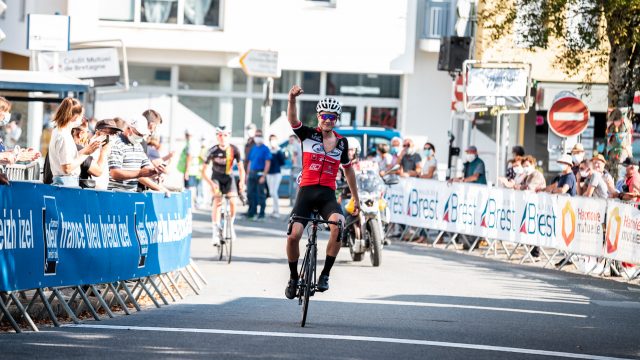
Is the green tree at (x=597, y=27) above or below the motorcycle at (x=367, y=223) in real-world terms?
above

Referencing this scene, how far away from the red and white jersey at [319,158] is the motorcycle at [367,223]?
7.18 m

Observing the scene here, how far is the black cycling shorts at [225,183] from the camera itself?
2191 centimetres

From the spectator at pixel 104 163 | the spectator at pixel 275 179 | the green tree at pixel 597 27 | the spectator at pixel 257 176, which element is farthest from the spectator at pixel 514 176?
the spectator at pixel 104 163

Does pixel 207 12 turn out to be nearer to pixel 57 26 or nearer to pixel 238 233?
pixel 238 233

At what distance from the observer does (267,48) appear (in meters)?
45.0

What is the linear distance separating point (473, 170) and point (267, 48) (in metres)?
17.6

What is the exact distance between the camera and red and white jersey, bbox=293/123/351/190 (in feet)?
46.5

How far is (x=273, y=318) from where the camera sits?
14.0 meters

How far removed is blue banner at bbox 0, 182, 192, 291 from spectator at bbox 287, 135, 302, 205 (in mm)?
21342

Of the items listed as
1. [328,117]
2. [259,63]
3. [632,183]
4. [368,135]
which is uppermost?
[259,63]

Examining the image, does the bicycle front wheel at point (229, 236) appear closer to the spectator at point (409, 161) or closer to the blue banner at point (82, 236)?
the blue banner at point (82, 236)

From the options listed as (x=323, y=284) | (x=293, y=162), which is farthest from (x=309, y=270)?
(x=293, y=162)

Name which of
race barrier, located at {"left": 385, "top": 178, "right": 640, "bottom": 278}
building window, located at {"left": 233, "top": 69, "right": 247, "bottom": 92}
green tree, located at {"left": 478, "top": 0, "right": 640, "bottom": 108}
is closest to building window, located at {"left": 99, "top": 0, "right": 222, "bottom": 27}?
building window, located at {"left": 233, "top": 69, "right": 247, "bottom": 92}

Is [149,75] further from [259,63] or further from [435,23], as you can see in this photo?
[259,63]
